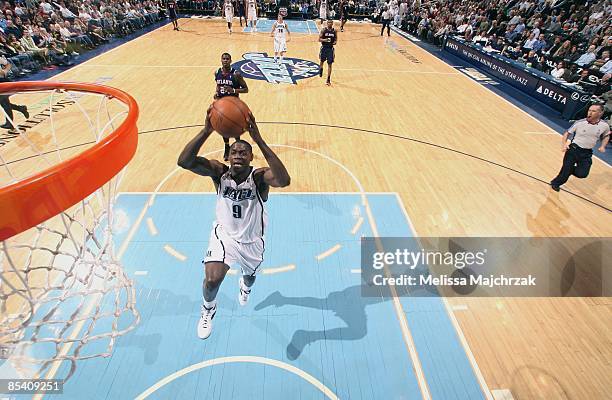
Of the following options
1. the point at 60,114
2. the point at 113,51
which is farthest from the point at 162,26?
the point at 60,114

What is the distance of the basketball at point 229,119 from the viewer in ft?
10.4

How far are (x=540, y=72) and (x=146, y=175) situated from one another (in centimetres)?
1230

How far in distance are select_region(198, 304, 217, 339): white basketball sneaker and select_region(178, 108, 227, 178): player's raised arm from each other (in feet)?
4.80

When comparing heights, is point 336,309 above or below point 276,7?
below

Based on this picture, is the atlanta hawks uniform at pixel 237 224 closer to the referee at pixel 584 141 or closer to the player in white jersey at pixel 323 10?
the referee at pixel 584 141

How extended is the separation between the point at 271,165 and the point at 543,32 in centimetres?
1753

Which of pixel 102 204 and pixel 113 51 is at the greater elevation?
pixel 102 204

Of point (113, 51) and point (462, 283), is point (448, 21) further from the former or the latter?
point (462, 283)

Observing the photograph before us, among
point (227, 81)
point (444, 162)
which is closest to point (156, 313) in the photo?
point (227, 81)

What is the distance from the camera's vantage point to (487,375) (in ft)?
12.3

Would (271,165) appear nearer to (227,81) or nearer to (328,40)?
(227,81)

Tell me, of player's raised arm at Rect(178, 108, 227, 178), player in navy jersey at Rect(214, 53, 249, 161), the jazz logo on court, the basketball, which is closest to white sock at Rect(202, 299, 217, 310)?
player's raised arm at Rect(178, 108, 227, 178)

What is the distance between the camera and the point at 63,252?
3.29 meters

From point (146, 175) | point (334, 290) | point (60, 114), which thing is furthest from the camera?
point (60, 114)
